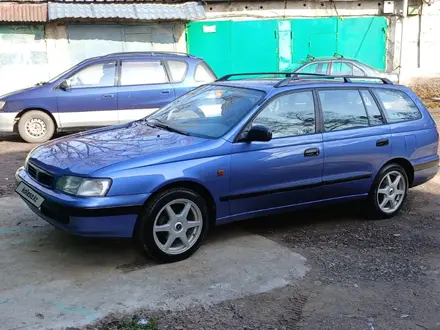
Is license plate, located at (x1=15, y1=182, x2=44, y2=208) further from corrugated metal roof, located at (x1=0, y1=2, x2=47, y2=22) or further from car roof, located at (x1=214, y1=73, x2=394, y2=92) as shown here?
corrugated metal roof, located at (x1=0, y1=2, x2=47, y2=22)

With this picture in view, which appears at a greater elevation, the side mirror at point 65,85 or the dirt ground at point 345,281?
the side mirror at point 65,85

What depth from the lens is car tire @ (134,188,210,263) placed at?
429 cm

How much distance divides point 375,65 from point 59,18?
950 centimetres

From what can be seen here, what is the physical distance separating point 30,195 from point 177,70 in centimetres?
619

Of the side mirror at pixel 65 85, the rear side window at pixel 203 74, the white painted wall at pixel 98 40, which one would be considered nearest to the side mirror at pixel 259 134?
the rear side window at pixel 203 74

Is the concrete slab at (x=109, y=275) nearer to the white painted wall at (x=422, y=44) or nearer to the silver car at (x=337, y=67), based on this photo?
the silver car at (x=337, y=67)

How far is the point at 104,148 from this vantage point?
15.0ft

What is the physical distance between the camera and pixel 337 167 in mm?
5305

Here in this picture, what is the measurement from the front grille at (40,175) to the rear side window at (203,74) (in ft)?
19.4

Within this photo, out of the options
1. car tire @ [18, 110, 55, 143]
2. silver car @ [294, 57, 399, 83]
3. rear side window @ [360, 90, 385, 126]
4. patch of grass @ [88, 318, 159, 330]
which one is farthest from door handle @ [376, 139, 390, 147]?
silver car @ [294, 57, 399, 83]

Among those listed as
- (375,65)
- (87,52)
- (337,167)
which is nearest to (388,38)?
(375,65)

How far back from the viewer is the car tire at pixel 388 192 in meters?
5.69

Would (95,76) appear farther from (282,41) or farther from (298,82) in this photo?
(282,41)

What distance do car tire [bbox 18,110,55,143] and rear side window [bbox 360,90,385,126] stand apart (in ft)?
20.8
